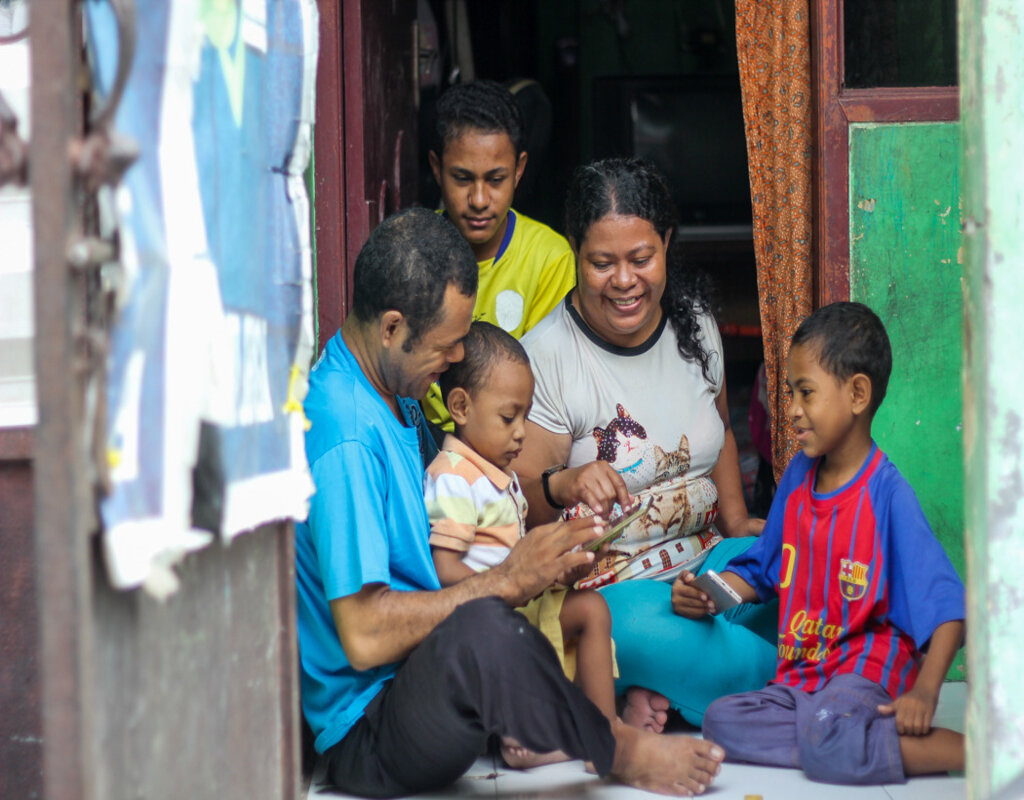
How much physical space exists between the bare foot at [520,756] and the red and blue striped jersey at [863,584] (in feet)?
2.00

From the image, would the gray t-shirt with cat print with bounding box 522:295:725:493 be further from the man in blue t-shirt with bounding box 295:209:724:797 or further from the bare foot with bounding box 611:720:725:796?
the bare foot with bounding box 611:720:725:796

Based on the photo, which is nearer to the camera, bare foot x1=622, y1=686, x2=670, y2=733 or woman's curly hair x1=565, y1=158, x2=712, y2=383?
bare foot x1=622, y1=686, x2=670, y2=733

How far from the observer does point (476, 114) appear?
3.74 metres

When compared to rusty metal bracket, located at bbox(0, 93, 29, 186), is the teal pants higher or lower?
lower

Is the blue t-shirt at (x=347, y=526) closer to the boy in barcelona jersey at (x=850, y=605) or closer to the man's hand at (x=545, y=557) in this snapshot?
the man's hand at (x=545, y=557)

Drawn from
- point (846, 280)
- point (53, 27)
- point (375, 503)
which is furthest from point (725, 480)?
point (53, 27)

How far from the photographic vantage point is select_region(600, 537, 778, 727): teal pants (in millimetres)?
2936

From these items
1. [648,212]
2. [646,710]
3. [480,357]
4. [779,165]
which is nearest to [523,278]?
[648,212]

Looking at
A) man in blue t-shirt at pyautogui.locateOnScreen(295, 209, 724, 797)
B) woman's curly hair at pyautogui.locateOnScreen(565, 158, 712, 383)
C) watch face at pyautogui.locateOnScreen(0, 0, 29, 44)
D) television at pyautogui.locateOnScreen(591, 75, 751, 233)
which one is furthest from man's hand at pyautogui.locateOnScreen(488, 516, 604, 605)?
television at pyautogui.locateOnScreen(591, 75, 751, 233)

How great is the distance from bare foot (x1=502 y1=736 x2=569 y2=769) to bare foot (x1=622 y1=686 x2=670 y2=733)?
0.31 meters

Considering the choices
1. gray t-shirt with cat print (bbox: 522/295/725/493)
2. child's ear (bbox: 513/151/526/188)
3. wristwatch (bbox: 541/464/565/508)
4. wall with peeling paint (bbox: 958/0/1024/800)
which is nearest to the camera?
wall with peeling paint (bbox: 958/0/1024/800)

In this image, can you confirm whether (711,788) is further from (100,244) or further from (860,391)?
(100,244)

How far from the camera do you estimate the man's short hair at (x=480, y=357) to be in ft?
9.02

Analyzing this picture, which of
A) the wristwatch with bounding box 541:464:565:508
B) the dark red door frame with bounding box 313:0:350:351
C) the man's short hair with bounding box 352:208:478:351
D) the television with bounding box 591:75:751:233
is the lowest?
the wristwatch with bounding box 541:464:565:508
